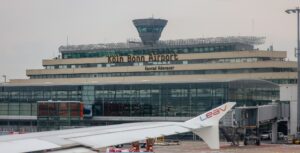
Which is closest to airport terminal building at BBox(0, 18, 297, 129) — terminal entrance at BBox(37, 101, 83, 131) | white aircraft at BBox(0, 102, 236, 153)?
terminal entrance at BBox(37, 101, 83, 131)

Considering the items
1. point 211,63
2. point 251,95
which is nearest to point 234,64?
point 211,63

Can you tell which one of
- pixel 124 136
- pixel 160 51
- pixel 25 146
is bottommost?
pixel 124 136

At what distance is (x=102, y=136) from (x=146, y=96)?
80.4 m

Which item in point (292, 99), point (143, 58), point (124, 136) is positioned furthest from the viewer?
point (143, 58)

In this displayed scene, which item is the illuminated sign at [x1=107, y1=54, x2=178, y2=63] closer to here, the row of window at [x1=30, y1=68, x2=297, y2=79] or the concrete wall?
the row of window at [x1=30, y1=68, x2=297, y2=79]

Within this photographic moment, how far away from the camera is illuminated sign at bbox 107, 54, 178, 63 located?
472 feet

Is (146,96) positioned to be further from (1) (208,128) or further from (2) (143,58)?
(1) (208,128)

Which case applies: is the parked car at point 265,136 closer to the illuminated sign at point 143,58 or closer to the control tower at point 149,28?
the illuminated sign at point 143,58

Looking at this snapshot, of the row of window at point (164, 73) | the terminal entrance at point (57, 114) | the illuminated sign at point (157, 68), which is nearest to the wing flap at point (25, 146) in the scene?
the terminal entrance at point (57, 114)

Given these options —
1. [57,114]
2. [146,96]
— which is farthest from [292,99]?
[57,114]

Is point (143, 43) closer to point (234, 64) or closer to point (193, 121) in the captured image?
point (234, 64)

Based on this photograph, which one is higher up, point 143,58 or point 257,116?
point 143,58

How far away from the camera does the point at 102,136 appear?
31969mm

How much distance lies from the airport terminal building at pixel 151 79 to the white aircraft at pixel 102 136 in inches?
2511
